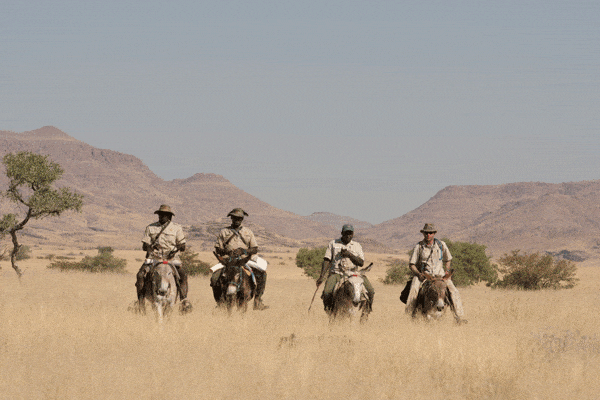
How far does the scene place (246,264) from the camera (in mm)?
14414

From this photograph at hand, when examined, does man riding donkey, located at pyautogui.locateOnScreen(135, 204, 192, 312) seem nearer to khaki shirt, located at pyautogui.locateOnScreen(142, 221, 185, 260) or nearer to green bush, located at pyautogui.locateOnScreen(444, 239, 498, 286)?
khaki shirt, located at pyautogui.locateOnScreen(142, 221, 185, 260)

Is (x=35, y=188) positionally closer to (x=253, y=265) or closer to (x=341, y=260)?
(x=253, y=265)

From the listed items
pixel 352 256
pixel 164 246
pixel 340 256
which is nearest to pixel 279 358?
pixel 352 256

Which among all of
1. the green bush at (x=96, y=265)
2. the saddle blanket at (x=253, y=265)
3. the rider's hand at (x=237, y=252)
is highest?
the rider's hand at (x=237, y=252)

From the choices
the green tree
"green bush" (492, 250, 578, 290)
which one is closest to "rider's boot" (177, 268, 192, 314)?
the green tree

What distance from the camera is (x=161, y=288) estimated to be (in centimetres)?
1304

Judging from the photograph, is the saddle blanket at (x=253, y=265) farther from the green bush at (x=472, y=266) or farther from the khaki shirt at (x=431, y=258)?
the green bush at (x=472, y=266)

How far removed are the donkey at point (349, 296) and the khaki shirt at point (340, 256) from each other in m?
0.13

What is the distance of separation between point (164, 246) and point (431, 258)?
518 centimetres

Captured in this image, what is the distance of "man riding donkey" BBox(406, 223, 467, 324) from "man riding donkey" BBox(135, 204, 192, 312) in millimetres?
4487

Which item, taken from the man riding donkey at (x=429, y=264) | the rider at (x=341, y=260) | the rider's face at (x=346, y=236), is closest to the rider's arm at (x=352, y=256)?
the rider at (x=341, y=260)

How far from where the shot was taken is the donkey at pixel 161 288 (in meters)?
13.1

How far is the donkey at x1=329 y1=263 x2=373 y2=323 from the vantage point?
42.6 ft

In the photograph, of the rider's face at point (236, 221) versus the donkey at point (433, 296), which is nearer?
the donkey at point (433, 296)
